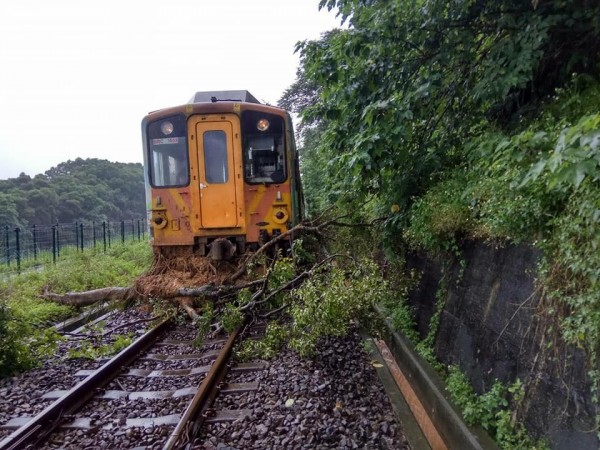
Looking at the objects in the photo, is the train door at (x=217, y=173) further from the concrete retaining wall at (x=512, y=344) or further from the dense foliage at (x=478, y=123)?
the concrete retaining wall at (x=512, y=344)

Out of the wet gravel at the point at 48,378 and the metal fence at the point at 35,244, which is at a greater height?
the metal fence at the point at 35,244

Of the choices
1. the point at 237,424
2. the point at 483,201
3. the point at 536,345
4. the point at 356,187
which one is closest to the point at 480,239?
the point at 483,201

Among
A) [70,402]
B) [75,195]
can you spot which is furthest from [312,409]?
→ [75,195]

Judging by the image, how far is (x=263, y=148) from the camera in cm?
A: 746

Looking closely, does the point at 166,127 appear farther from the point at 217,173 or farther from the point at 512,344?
the point at 512,344

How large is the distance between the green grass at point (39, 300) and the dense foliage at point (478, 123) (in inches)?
175

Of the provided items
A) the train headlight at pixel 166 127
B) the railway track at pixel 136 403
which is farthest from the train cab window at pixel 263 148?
the railway track at pixel 136 403

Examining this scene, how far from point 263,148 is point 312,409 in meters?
4.89

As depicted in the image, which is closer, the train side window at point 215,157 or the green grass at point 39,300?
the green grass at point 39,300

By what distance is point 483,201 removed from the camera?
334 centimetres

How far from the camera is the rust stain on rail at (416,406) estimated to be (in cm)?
313

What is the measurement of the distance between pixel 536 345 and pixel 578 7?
274cm

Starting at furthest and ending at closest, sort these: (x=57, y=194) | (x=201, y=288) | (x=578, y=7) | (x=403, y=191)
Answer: (x=57, y=194)
(x=201, y=288)
(x=403, y=191)
(x=578, y=7)

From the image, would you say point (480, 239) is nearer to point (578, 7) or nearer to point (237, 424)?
point (578, 7)
